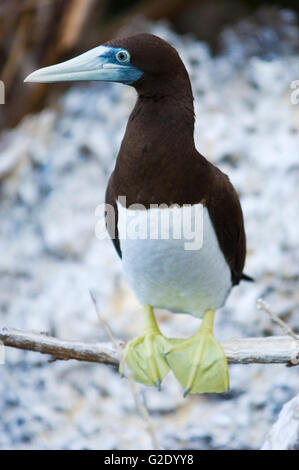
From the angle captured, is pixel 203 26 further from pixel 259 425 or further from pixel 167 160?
pixel 167 160

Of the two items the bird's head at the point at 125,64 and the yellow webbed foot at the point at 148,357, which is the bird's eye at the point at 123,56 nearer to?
the bird's head at the point at 125,64

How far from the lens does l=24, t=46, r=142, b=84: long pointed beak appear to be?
3.77ft

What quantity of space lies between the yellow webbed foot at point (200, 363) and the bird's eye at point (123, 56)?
2.21ft

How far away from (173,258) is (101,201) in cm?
160

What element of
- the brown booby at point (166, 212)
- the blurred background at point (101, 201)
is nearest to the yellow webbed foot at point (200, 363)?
the brown booby at point (166, 212)

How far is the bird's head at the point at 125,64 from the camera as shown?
114cm

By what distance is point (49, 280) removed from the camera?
8.98 ft

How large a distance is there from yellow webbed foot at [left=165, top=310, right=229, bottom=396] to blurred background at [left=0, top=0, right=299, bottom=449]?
0.79m

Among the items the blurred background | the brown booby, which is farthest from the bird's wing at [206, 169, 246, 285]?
the blurred background

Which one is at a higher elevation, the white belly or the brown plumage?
the brown plumage

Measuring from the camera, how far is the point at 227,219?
1.38 metres

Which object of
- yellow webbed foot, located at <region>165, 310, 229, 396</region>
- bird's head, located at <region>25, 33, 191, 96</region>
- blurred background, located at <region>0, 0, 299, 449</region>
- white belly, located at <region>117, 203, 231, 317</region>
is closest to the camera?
bird's head, located at <region>25, 33, 191, 96</region>

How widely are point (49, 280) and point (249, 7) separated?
2.14 meters

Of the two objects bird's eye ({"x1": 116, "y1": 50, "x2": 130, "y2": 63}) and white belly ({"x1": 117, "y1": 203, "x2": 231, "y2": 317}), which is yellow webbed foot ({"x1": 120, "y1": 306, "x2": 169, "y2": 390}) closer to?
white belly ({"x1": 117, "y1": 203, "x2": 231, "y2": 317})
